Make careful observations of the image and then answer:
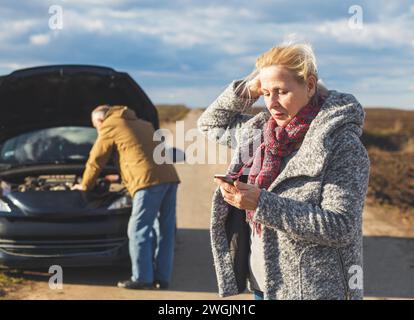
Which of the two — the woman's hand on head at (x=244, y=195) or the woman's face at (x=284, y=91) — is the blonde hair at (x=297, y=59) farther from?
the woman's hand on head at (x=244, y=195)

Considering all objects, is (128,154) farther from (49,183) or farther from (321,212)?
(321,212)

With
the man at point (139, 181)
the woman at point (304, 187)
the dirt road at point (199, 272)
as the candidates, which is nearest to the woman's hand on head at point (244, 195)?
the woman at point (304, 187)

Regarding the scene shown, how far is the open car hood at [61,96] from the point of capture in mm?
6590

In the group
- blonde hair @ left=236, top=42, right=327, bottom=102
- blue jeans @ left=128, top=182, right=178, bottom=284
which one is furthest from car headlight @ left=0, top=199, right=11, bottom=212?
blonde hair @ left=236, top=42, right=327, bottom=102

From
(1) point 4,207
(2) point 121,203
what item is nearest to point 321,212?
(2) point 121,203

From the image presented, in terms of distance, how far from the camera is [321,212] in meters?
2.25

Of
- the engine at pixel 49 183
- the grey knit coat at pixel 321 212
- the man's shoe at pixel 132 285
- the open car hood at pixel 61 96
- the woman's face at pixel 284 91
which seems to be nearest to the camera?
the grey knit coat at pixel 321 212

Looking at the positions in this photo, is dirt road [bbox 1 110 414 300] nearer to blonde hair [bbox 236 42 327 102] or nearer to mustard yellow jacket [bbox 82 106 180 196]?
mustard yellow jacket [bbox 82 106 180 196]

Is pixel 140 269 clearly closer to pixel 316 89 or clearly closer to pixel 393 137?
pixel 316 89

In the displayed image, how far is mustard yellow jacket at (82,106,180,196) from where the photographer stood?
5969 millimetres

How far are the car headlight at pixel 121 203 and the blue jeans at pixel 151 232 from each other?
23 cm

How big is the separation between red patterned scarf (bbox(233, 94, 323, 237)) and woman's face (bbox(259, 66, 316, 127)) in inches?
1.3

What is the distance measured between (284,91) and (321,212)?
45cm
